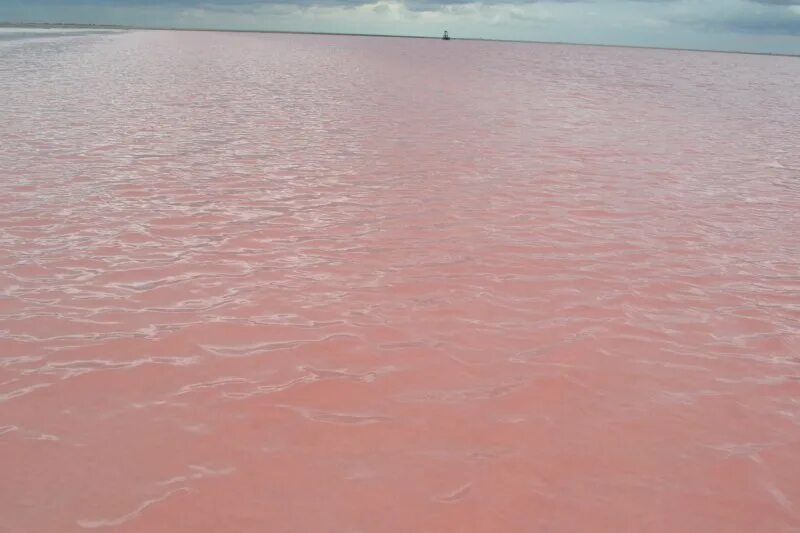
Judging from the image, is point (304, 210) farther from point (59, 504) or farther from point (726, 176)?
point (726, 176)

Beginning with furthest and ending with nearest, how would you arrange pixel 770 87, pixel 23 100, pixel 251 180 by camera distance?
1. pixel 770 87
2. pixel 23 100
3. pixel 251 180

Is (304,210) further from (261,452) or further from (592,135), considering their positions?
(592,135)

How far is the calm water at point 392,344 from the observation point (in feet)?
8.90

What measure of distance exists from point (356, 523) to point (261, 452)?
653 millimetres

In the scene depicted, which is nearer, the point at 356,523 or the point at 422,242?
the point at 356,523

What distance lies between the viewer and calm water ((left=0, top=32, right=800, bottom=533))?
8.90 ft

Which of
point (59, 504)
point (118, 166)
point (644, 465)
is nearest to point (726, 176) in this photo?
point (644, 465)

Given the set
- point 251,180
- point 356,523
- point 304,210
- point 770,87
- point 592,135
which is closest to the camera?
point 356,523

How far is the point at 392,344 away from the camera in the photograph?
4.04m

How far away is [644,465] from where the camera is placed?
296cm

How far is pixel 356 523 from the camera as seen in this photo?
2.54 m

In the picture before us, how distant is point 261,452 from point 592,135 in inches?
435

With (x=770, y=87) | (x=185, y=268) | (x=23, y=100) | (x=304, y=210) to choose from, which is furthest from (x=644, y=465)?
(x=770, y=87)

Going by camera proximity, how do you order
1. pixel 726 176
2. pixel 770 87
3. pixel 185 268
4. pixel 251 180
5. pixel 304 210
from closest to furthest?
pixel 185 268
pixel 304 210
pixel 251 180
pixel 726 176
pixel 770 87
